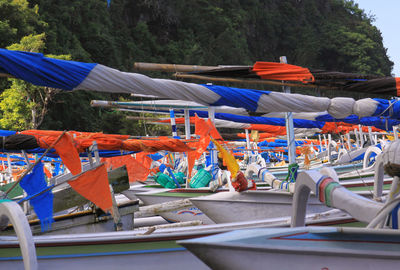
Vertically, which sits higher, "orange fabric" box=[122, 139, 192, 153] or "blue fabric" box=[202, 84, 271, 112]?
"blue fabric" box=[202, 84, 271, 112]

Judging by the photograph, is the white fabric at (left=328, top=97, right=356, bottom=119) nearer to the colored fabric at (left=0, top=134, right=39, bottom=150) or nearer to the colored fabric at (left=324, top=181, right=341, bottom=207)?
the colored fabric at (left=324, top=181, right=341, bottom=207)

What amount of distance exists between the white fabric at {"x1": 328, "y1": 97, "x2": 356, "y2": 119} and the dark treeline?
78.5 feet

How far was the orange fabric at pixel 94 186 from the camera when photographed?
5.35m

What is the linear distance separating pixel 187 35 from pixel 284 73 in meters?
45.7

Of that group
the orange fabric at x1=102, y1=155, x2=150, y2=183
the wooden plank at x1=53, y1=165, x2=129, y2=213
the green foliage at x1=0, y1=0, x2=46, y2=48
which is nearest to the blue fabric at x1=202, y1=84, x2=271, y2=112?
the wooden plank at x1=53, y1=165, x2=129, y2=213

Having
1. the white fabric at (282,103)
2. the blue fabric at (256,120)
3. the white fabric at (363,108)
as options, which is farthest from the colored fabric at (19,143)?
the blue fabric at (256,120)

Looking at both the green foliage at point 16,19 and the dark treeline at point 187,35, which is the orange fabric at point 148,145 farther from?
the green foliage at point 16,19

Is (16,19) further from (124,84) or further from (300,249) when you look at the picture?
(300,249)

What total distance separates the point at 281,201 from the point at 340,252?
3888 millimetres

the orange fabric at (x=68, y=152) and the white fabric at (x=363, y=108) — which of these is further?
the white fabric at (x=363, y=108)

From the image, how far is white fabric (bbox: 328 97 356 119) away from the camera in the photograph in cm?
675

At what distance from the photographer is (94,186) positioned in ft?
17.7

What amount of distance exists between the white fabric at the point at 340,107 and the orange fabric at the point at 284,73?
0.71 m

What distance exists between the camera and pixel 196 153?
9.50 meters
